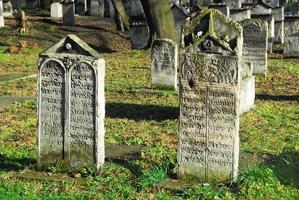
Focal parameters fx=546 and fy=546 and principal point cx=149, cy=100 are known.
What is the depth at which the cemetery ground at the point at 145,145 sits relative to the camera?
20.8ft

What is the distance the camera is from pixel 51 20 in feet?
101

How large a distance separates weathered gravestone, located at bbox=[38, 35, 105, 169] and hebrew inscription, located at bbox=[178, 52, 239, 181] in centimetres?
108

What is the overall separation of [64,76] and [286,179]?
3.04 meters

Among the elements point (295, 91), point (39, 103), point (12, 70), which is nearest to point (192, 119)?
point (39, 103)

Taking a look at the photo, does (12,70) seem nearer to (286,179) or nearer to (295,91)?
(295,91)

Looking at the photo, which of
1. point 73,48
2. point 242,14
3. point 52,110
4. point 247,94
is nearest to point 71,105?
point 52,110

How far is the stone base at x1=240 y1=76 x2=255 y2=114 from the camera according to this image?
10734 millimetres

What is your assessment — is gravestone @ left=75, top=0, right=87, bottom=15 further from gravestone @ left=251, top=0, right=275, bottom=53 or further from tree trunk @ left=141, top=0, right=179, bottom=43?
tree trunk @ left=141, top=0, right=179, bottom=43

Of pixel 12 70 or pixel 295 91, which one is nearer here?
pixel 295 91

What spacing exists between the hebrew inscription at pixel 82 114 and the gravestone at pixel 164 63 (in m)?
6.07

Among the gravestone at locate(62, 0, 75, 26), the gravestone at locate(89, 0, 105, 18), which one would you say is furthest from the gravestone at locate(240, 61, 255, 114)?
the gravestone at locate(89, 0, 105, 18)

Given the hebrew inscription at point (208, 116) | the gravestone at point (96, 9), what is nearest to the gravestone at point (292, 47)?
the hebrew inscription at point (208, 116)

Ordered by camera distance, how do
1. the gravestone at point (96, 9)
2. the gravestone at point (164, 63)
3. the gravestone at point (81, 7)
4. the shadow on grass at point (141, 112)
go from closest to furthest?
the shadow on grass at point (141, 112) < the gravestone at point (164, 63) < the gravestone at point (96, 9) < the gravestone at point (81, 7)

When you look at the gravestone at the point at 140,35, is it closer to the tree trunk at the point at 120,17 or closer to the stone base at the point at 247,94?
the tree trunk at the point at 120,17
